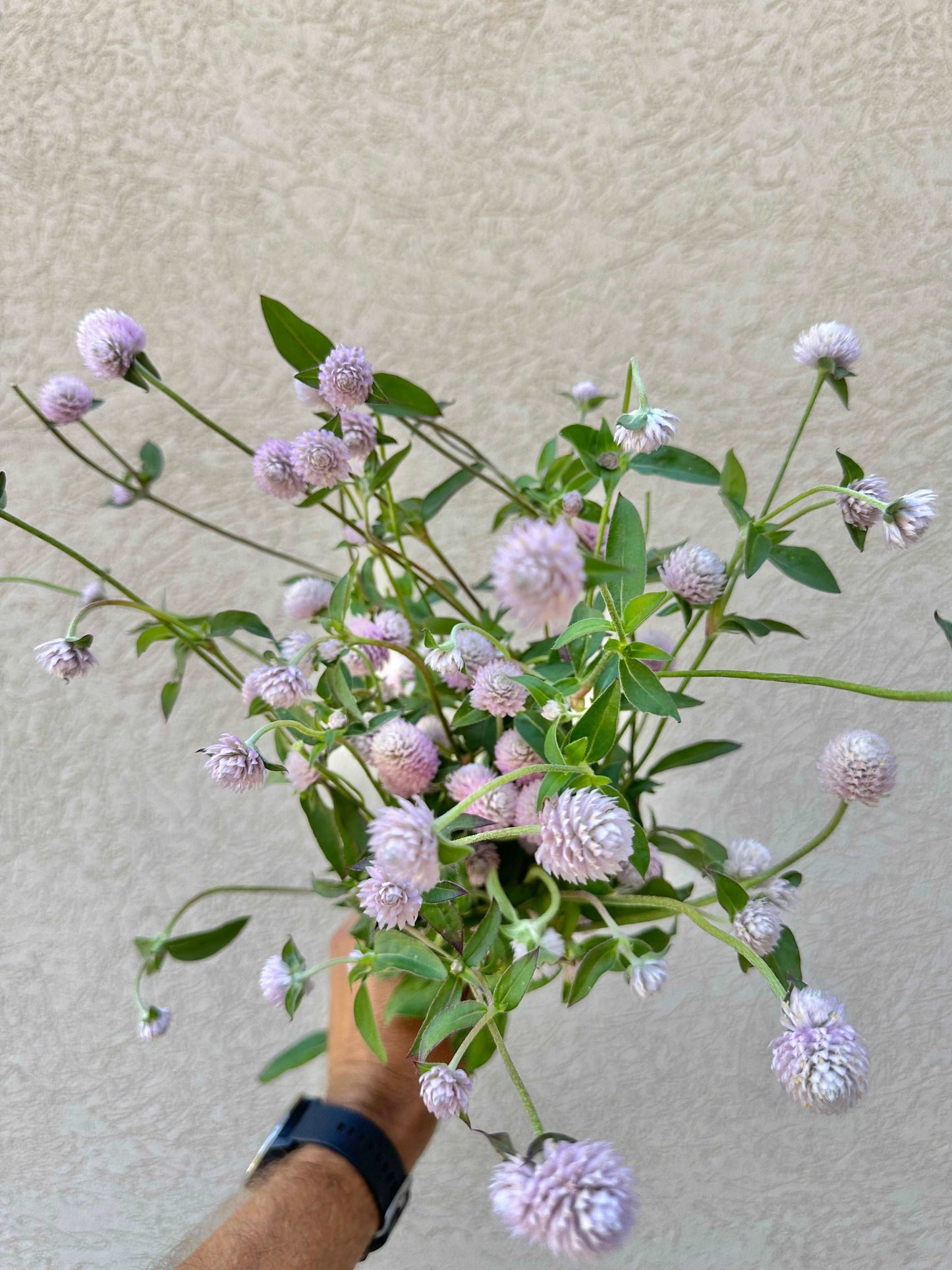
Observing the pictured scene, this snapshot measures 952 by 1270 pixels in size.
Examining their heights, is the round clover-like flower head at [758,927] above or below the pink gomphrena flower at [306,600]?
below

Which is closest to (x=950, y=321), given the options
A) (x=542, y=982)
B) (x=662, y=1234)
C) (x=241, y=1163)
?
(x=542, y=982)

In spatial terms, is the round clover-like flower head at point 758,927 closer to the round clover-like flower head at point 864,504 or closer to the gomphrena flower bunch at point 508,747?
the gomphrena flower bunch at point 508,747

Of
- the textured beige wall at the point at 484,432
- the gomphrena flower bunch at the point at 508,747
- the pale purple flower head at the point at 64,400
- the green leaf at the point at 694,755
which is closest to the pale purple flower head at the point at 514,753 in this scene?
the gomphrena flower bunch at the point at 508,747

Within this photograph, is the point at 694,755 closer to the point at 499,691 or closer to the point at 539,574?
the point at 499,691

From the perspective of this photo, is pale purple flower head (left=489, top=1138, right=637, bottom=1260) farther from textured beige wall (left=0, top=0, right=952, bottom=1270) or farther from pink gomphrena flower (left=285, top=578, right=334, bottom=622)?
textured beige wall (left=0, top=0, right=952, bottom=1270)

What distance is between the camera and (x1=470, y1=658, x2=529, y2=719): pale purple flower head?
33cm

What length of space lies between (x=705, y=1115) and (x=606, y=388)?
0.50 metres

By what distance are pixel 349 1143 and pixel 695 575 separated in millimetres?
287

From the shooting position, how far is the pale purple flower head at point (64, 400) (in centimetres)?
42

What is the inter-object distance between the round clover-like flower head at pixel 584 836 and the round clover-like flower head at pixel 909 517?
13 centimetres

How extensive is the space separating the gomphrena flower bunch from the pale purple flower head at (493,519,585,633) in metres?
0.02

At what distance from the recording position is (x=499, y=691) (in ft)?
1.09

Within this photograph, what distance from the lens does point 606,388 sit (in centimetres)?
67

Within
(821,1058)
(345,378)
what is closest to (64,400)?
(345,378)
